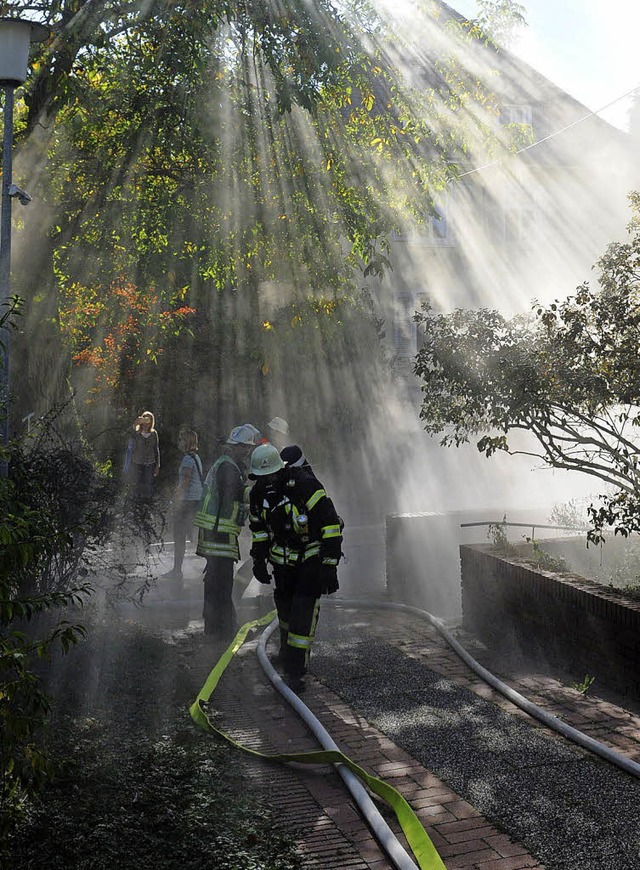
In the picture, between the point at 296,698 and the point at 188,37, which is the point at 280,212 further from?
the point at 296,698

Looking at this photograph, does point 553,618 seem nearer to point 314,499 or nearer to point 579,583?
point 579,583

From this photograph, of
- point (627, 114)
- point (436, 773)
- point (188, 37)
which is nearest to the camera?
point (436, 773)

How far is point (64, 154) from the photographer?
11.0 metres

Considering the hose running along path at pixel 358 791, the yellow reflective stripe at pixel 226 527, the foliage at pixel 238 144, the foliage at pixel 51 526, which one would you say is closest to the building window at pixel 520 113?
the foliage at pixel 238 144

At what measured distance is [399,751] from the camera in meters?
5.42

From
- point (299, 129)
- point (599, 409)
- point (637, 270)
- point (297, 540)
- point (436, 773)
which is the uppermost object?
point (299, 129)

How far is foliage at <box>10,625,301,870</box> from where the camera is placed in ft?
13.0

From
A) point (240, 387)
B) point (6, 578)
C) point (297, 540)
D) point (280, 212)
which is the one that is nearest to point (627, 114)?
point (240, 387)

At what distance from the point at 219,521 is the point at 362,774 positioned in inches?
152

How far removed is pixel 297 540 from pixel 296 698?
1.26 metres

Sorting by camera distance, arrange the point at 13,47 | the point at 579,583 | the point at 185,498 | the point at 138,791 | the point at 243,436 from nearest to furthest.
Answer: the point at 138,791 < the point at 13,47 < the point at 579,583 < the point at 243,436 < the point at 185,498

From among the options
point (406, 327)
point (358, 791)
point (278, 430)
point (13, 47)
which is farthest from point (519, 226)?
point (358, 791)

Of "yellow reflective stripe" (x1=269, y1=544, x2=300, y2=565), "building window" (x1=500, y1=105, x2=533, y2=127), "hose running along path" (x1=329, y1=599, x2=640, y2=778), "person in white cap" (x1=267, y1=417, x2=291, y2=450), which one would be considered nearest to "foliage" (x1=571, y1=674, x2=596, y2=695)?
"hose running along path" (x1=329, y1=599, x2=640, y2=778)

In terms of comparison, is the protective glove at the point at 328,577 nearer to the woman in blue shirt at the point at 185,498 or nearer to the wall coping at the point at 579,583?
the wall coping at the point at 579,583
